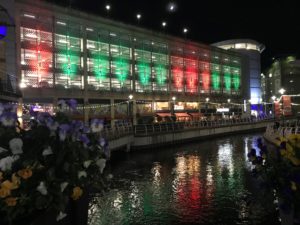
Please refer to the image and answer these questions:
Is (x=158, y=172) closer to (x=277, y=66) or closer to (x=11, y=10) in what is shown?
(x=11, y=10)

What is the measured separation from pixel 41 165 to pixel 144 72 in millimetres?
74286

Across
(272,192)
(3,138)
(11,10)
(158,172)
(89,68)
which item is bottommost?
(158,172)

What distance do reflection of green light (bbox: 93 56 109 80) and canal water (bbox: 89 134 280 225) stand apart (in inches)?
1420

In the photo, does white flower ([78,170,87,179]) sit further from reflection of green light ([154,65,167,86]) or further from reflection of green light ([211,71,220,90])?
reflection of green light ([211,71,220,90])

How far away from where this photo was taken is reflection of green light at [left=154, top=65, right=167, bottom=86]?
81.6 metres

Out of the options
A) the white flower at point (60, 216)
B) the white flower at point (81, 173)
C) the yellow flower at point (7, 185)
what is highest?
the white flower at point (81, 173)

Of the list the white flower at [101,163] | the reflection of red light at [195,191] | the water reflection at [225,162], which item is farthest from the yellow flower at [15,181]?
the water reflection at [225,162]

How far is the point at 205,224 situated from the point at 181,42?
3063 inches

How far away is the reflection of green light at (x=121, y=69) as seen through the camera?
71.9 m

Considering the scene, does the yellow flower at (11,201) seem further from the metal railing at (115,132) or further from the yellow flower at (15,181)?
the metal railing at (115,132)

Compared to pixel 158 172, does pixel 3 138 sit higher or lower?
higher

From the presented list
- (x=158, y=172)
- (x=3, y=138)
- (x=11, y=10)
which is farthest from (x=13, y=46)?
(x=3, y=138)

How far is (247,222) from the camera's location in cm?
1429

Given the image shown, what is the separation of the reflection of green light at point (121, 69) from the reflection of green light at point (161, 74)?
32.3 feet
